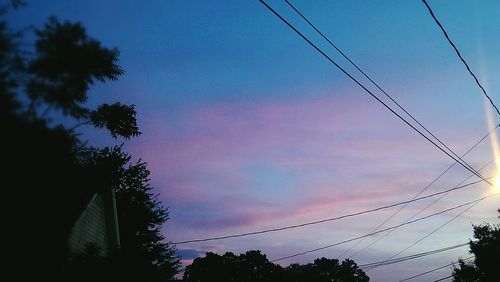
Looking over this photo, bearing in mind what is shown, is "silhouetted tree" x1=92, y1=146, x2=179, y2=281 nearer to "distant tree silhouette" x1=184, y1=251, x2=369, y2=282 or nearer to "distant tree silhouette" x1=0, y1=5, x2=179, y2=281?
"distant tree silhouette" x1=0, y1=5, x2=179, y2=281

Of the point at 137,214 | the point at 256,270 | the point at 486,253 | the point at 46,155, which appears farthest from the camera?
the point at 256,270

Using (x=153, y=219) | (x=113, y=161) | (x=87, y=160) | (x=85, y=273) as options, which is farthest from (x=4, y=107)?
(x=153, y=219)

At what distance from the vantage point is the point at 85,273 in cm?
757

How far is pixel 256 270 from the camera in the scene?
88.4m

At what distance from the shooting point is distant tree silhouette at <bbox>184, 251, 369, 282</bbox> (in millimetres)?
81938

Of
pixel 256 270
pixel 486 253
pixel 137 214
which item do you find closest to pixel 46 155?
pixel 137 214

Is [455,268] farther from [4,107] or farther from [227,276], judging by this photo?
[4,107]

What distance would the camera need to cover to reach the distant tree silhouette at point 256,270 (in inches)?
3226

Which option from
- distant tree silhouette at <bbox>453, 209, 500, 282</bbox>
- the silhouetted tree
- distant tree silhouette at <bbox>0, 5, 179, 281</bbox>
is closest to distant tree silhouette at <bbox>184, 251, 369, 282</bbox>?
distant tree silhouette at <bbox>453, 209, 500, 282</bbox>

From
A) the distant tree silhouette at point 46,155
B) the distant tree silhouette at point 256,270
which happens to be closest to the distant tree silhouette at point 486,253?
the distant tree silhouette at point 256,270

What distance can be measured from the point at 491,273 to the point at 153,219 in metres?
38.0

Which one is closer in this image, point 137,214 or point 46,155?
point 46,155

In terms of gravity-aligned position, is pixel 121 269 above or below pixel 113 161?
→ below

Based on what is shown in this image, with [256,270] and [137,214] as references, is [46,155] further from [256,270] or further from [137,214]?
[256,270]
